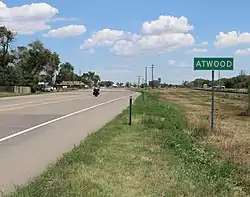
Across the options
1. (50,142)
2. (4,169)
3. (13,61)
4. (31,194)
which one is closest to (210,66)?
(50,142)

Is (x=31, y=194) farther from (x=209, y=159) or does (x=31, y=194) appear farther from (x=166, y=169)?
(x=209, y=159)

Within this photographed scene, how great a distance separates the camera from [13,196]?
22.8 feet

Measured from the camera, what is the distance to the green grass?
24.3 feet

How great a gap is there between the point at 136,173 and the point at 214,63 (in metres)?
9.89

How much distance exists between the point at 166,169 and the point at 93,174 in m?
1.67

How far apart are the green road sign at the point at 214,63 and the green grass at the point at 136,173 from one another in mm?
5094

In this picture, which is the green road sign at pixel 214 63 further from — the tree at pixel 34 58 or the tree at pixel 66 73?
the tree at pixel 66 73

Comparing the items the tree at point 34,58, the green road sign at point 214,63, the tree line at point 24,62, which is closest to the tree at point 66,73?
the tree line at point 24,62

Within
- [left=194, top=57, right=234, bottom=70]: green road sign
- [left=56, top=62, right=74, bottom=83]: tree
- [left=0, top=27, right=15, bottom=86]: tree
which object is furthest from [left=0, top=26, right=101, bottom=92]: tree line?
[left=194, top=57, right=234, bottom=70]: green road sign

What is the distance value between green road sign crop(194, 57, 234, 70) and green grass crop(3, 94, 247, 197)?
5094 millimetres

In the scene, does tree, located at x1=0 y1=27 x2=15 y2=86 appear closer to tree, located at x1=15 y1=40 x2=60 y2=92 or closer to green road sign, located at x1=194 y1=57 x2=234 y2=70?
tree, located at x1=15 y1=40 x2=60 y2=92

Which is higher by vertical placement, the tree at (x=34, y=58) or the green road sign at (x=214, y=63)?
the tree at (x=34, y=58)

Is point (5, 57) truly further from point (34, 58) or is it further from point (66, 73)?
point (66, 73)

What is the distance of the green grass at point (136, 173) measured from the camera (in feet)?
24.3
